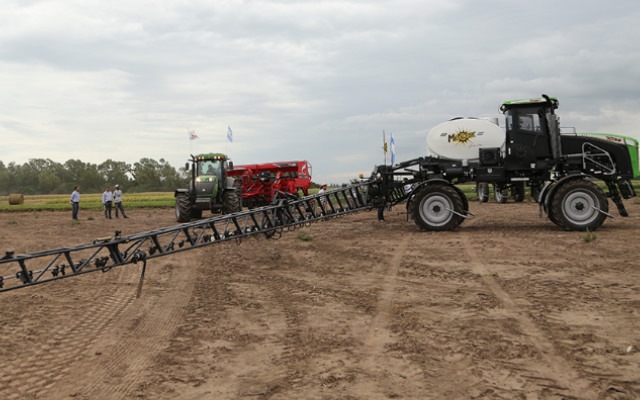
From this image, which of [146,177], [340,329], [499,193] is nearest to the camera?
[340,329]

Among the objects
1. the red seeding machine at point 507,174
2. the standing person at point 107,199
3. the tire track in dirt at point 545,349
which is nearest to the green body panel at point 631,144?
the red seeding machine at point 507,174

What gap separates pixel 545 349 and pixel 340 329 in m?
2.19

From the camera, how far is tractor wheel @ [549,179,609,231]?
12.0 metres

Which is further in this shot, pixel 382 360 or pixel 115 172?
pixel 115 172

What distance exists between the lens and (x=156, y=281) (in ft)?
27.5

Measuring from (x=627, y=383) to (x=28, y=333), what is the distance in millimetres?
6371

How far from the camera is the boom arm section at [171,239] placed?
6098 mm

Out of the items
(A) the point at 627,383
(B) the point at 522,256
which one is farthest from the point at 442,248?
(A) the point at 627,383

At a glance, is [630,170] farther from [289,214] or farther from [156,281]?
[156,281]

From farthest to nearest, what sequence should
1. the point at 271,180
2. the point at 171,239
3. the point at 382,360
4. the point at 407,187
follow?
1. the point at 271,180
2. the point at 407,187
3. the point at 171,239
4. the point at 382,360

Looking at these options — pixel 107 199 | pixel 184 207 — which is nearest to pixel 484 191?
pixel 184 207

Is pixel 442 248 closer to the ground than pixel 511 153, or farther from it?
closer to the ground

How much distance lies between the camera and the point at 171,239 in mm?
8367

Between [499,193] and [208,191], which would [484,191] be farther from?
[208,191]
